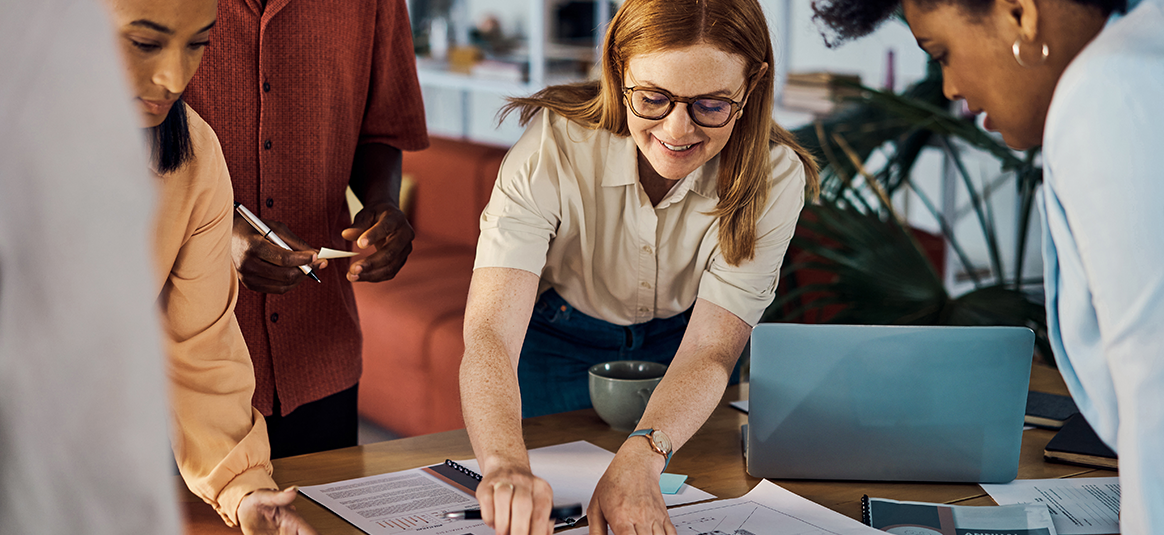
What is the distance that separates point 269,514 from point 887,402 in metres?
0.79

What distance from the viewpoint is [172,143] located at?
1.09 meters

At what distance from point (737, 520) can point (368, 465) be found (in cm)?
49

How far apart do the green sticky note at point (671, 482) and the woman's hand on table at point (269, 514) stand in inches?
17.4

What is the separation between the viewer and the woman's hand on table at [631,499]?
1053 mm

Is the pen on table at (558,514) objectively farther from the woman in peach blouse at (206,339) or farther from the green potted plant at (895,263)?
the green potted plant at (895,263)

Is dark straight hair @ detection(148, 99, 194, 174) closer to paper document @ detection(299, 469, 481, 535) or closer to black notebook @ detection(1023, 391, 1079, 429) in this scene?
paper document @ detection(299, 469, 481, 535)

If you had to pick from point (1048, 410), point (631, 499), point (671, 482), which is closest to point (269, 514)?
point (631, 499)

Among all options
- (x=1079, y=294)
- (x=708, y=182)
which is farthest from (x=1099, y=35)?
(x=708, y=182)

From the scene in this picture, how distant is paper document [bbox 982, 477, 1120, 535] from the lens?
1.13 meters

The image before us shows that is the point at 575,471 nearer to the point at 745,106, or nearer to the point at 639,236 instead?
the point at 639,236

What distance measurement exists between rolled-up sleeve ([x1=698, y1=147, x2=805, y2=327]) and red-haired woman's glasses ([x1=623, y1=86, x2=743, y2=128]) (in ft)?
0.61

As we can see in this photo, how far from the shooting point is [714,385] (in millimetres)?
1333

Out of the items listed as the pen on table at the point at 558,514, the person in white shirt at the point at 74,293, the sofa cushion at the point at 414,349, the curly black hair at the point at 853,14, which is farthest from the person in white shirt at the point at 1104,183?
the sofa cushion at the point at 414,349

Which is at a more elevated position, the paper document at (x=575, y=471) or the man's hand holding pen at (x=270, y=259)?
the man's hand holding pen at (x=270, y=259)
